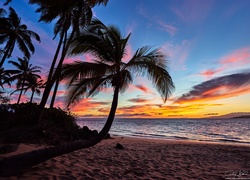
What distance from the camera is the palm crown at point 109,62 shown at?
7406mm

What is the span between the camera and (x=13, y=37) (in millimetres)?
22578

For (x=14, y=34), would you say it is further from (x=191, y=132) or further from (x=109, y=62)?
(x=191, y=132)

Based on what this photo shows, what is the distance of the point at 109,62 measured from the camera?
7.89 meters

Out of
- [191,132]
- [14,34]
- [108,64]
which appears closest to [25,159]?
[108,64]

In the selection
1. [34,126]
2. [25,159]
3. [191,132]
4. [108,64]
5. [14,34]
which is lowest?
[191,132]

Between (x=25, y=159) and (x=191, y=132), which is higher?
(x=25, y=159)

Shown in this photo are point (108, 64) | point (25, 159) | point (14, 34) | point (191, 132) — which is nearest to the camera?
point (25, 159)

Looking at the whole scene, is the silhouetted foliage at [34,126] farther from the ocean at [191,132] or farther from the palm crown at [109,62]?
the ocean at [191,132]

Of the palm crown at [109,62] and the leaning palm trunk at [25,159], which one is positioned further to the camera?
the palm crown at [109,62]

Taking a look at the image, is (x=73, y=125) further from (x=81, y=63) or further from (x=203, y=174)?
(x=203, y=174)

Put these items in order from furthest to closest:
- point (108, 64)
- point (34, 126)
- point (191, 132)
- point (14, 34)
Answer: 1. point (191, 132)
2. point (14, 34)
3. point (34, 126)
4. point (108, 64)

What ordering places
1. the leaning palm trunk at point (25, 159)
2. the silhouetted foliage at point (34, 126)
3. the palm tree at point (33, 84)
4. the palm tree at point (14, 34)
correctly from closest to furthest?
the leaning palm trunk at point (25, 159) → the silhouetted foliage at point (34, 126) → the palm tree at point (14, 34) → the palm tree at point (33, 84)

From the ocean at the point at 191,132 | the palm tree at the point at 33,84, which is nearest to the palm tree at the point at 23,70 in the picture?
A: the palm tree at the point at 33,84

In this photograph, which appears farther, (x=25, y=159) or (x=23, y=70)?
(x=23, y=70)
